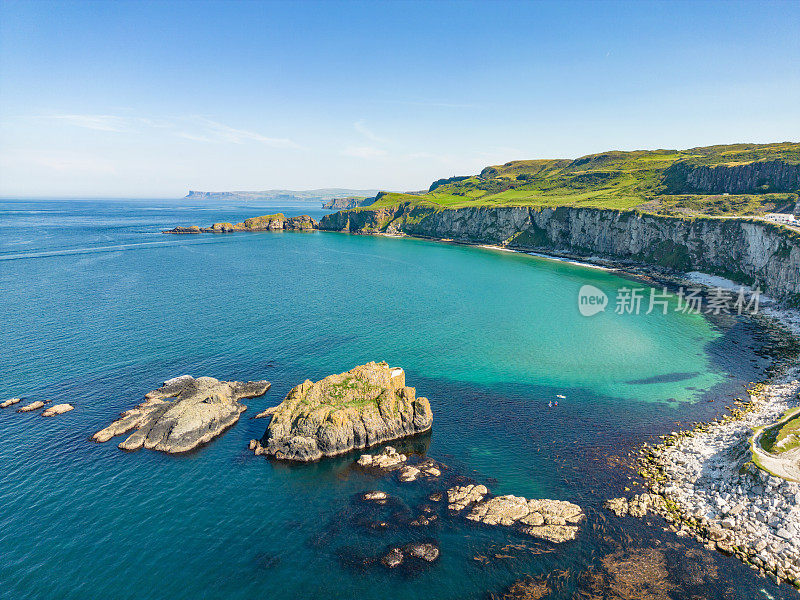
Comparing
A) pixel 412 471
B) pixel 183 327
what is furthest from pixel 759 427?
pixel 183 327

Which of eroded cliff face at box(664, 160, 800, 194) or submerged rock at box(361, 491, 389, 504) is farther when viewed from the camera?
eroded cliff face at box(664, 160, 800, 194)

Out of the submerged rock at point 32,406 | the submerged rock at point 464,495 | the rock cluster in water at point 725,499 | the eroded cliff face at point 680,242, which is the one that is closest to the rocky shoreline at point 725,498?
the rock cluster in water at point 725,499

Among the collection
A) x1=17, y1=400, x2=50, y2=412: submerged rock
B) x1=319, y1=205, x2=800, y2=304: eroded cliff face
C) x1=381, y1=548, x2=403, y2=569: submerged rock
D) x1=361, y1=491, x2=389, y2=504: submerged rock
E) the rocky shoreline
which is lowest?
x1=381, y1=548, x2=403, y2=569: submerged rock

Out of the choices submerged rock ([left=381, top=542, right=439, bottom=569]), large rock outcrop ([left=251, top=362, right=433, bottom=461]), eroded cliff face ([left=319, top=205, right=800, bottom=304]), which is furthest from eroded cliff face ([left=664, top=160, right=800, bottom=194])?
submerged rock ([left=381, top=542, right=439, bottom=569])

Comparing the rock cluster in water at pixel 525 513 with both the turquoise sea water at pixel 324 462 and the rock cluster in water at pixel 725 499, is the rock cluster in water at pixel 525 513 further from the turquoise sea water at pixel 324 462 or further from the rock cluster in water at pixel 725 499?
the rock cluster in water at pixel 725 499

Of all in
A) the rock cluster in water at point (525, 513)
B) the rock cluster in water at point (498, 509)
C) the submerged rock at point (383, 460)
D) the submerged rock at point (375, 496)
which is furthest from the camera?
the submerged rock at point (383, 460)

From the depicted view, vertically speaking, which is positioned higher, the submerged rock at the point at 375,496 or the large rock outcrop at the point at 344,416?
the large rock outcrop at the point at 344,416

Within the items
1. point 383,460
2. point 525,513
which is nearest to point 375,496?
point 383,460

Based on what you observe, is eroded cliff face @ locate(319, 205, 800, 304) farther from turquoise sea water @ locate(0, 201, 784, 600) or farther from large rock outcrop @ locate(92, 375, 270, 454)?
large rock outcrop @ locate(92, 375, 270, 454)
